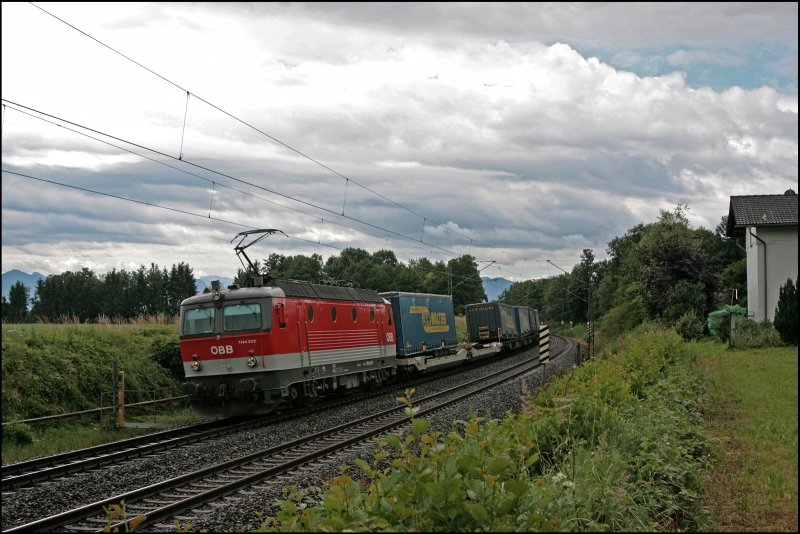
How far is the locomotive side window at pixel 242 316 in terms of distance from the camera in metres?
18.1

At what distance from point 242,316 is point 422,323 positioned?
14349mm

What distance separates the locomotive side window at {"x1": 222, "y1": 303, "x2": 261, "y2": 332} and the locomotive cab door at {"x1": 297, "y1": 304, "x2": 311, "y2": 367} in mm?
1349

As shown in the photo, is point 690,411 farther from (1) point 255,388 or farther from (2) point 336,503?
(1) point 255,388

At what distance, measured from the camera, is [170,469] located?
12.4 metres

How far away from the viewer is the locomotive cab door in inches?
753

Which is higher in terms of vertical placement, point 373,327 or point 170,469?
point 373,327

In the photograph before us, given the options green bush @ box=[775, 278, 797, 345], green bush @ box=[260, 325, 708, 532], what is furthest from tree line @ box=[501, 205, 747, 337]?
green bush @ box=[775, 278, 797, 345]

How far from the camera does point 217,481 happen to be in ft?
37.4

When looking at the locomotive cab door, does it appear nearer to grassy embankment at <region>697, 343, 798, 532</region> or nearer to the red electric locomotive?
the red electric locomotive

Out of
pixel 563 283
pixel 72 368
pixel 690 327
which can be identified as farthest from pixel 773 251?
pixel 563 283

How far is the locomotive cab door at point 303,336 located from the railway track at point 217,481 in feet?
8.10

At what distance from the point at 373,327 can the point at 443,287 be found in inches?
1813

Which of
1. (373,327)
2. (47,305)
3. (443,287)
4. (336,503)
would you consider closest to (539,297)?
(443,287)

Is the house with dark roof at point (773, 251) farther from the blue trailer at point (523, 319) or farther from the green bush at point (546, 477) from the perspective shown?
the blue trailer at point (523, 319)
